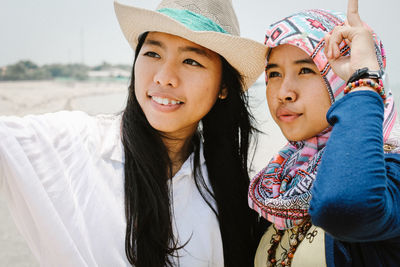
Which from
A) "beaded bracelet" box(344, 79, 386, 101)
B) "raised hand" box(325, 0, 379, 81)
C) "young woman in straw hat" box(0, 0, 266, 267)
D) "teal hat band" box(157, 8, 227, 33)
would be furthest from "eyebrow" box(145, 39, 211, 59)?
"beaded bracelet" box(344, 79, 386, 101)

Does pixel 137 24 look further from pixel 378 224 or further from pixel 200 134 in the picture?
pixel 378 224

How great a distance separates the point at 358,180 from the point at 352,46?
0.61m

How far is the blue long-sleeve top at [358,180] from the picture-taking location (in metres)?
1.06

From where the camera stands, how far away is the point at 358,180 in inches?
41.9

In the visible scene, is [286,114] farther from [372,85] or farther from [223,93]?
[223,93]

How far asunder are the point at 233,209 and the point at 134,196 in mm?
661

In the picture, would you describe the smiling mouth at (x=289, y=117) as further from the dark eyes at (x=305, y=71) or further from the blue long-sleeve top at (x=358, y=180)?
the blue long-sleeve top at (x=358, y=180)

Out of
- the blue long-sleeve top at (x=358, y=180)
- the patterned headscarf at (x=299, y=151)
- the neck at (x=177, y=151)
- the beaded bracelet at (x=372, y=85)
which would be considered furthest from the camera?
the neck at (x=177, y=151)

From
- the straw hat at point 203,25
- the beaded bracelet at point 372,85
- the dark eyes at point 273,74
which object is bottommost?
the beaded bracelet at point 372,85

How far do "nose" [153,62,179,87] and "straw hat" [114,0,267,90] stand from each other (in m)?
0.19

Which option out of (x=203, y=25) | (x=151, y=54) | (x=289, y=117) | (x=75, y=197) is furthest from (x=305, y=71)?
(x=75, y=197)

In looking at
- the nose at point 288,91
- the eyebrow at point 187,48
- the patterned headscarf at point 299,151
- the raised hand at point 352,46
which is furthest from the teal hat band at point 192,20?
the raised hand at point 352,46

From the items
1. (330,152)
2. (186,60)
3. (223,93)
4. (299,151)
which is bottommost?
(299,151)

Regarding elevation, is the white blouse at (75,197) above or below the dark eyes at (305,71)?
below
